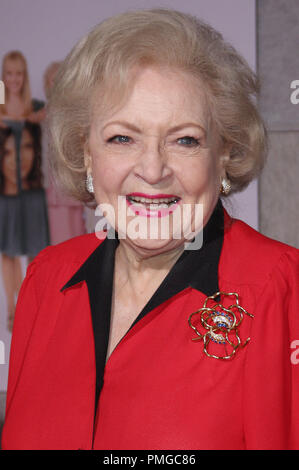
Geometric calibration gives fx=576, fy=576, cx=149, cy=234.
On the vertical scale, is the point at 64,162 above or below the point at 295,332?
above

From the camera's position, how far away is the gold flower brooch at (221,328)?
3.71 ft

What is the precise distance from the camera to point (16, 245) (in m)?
2.42

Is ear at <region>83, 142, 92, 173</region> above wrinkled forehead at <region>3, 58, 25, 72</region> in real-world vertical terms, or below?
below

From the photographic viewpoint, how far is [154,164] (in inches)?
44.9

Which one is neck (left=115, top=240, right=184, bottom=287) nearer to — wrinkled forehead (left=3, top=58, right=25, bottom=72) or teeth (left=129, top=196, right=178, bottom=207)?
teeth (left=129, top=196, right=178, bottom=207)

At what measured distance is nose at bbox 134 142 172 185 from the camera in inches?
45.0

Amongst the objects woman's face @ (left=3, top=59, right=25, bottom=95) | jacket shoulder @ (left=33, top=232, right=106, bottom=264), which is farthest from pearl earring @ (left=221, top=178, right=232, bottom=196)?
woman's face @ (left=3, top=59, right=25, bottom=95)

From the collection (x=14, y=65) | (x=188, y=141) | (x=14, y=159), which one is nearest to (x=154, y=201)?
(x=188, y=141)

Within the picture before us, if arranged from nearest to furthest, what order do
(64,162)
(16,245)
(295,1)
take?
(64,162)
(295,1)
(16,245)

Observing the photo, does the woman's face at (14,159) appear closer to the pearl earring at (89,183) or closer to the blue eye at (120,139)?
the pearl earring at (89,183)

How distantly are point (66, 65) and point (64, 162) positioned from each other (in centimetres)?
26

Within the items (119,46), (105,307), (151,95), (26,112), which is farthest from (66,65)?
(26,112)

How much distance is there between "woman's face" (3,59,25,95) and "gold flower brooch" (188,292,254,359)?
1517mm
